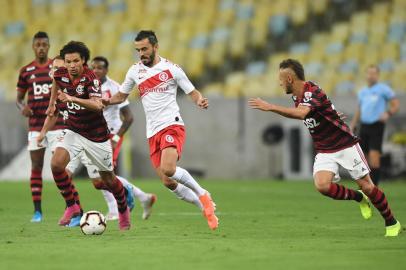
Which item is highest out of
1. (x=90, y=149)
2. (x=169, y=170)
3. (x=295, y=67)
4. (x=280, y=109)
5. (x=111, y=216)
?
(x=295, y=67)

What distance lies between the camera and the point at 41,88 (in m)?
12.5

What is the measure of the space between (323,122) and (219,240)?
5.75 ft

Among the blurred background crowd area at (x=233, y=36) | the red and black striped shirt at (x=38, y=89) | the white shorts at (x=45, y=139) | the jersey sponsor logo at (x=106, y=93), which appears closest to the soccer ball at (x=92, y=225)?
the white shorts at (x=45, y=139)

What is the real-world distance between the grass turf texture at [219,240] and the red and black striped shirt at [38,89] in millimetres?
1233

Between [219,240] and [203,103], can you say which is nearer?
[219,240]

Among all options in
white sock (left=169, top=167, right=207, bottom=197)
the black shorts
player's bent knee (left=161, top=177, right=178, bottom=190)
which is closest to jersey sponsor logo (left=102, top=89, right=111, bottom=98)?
player's bent knee (left=161, top=177, right=178, bottom=190)

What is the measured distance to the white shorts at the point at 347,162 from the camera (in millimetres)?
10211

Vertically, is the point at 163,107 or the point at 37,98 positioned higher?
the point at 37,98

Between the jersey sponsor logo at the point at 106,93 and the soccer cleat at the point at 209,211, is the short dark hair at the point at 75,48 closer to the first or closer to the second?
the soccer cleat at the point at 209,211

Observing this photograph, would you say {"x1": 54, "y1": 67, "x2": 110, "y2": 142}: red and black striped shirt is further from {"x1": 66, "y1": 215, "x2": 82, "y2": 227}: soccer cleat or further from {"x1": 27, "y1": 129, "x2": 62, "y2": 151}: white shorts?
{"x1": 27, "y1": 129, "x2": 62, "y2": 151}: white shorts

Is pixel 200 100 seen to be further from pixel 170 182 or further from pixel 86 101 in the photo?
pixel 86 101

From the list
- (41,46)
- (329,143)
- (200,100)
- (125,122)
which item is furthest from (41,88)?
(329,143)

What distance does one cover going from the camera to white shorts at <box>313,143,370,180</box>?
10.2 meters

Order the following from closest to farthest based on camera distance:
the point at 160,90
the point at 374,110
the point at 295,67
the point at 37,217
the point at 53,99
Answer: the point at 295,67 → the point at 160,90 → the point at 53,99 → the point at 37,217 → the point at 374,110
